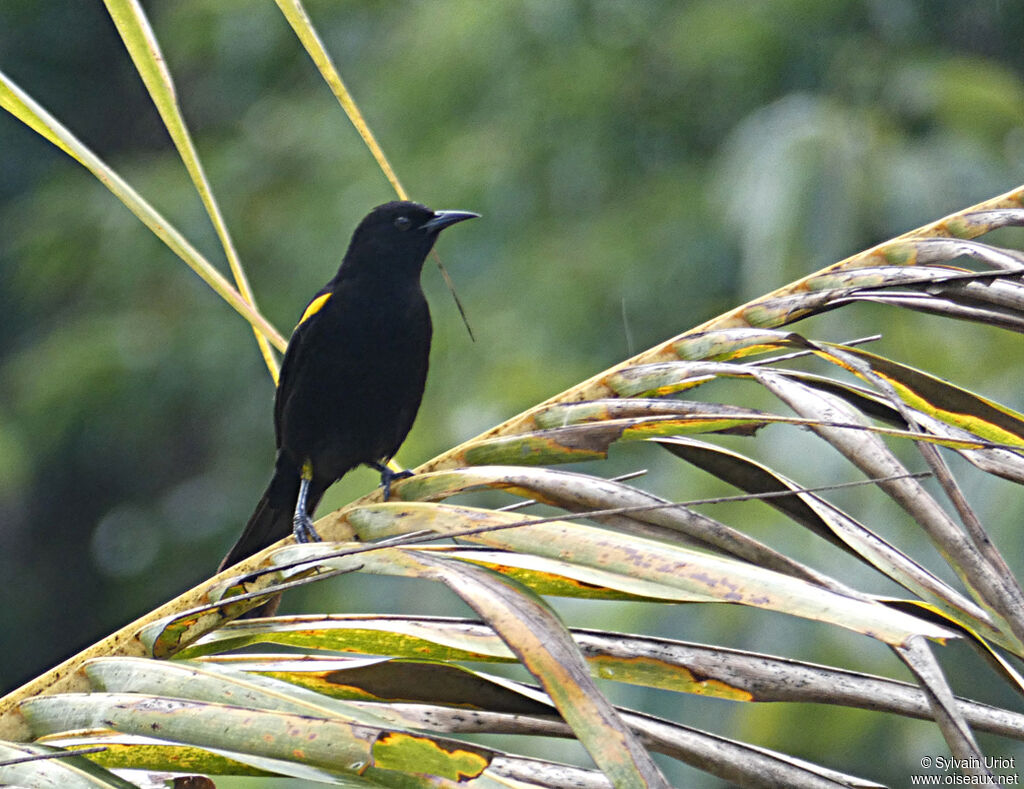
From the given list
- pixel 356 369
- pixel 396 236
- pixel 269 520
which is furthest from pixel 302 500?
pixel 396 236

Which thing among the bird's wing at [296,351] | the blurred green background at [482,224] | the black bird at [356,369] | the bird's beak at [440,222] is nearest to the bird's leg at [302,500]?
the black bird at [356,369]

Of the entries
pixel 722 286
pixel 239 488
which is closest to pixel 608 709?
pixel 722 286

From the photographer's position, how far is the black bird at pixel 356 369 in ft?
6.53

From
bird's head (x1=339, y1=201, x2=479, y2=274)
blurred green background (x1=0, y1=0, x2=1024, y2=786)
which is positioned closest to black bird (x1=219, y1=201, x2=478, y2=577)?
bird's head (x1=339, y1=201, x2=479, y2=274)

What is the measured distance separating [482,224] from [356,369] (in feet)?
14.2

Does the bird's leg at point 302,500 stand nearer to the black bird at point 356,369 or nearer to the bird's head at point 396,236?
the black bird at point 356,369

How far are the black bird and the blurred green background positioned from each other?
131 cm

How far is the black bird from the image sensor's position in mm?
1990

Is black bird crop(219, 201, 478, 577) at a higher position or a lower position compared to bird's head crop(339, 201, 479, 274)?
lower

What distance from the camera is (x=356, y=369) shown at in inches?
79.0

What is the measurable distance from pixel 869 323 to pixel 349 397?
239 cm

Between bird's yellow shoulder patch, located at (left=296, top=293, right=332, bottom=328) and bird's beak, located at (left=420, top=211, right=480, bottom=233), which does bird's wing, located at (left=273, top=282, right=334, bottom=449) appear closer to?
bird's yellow shoulder patch, located at (left=296, top=293, right=332, bottom=328)

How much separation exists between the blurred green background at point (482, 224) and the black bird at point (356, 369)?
1.31 metres

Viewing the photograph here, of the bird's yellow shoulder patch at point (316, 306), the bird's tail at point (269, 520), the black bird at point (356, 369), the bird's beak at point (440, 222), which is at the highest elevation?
the bird's beak at point (440, 222)
